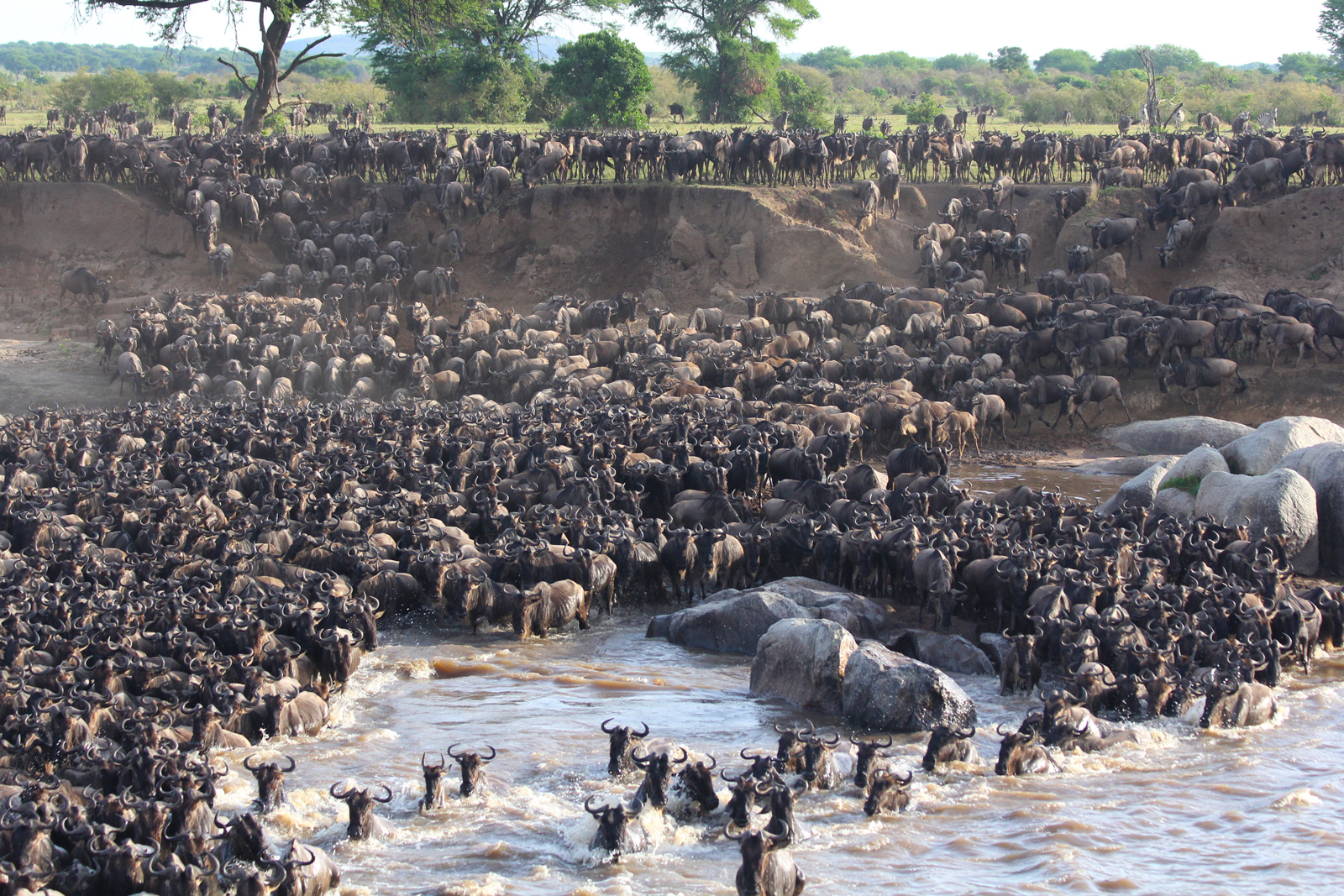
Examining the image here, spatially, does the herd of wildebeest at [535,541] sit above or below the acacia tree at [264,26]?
below

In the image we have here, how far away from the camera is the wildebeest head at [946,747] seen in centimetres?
994

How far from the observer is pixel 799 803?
9.36m

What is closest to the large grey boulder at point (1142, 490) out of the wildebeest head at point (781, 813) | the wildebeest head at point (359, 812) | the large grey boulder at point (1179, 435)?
the large grey boulder at point (1179, 435)

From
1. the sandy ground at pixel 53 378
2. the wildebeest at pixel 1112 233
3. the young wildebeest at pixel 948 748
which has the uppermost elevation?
the wildebeest at pixel 1112 233

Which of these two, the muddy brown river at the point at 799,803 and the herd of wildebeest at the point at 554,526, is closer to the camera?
the muddy brown river at the point at 799,803

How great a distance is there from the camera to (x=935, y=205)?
103ft

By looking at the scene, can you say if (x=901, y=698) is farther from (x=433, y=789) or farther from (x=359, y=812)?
(x=359, y=812)

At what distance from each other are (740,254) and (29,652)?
70.6 ft

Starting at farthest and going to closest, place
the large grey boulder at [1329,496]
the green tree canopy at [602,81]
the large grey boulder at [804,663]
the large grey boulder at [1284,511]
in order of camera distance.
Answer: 1. the green tree canopy at [602,81]
2. the large grey boulder at [1329,496]
3. the large grey boulder at [1284,511]
4. the large grey boulder at [804,663]

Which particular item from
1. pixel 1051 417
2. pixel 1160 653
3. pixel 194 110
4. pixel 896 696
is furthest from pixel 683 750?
pixel 194 110

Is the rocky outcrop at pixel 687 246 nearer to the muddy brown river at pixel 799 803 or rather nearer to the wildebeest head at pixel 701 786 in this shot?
the muddy brown river at pixel 799 803

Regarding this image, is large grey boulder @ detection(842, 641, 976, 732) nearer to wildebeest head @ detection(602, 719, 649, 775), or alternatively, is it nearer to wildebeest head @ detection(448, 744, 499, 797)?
wildebeest head @ detection(602, 719, 649, 775)

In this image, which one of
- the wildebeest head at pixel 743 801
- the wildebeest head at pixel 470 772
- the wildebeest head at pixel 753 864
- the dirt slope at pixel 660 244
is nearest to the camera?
the wildebeest head at pixel 753 864

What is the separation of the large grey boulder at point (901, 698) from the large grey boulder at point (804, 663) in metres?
0.20
